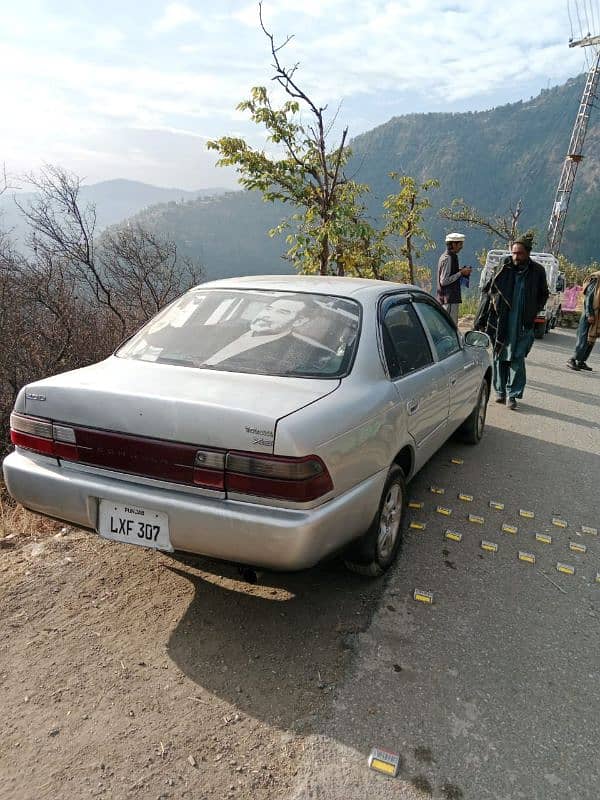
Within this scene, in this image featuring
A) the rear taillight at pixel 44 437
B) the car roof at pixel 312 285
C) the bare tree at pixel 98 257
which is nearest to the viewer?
the rear taillight at pixel 44 437

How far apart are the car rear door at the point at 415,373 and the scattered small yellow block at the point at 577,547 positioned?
108cm

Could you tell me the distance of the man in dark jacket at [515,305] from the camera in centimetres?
614

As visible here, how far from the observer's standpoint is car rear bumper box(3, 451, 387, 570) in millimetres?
2111

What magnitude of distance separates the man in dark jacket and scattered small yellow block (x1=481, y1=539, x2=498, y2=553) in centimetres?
354

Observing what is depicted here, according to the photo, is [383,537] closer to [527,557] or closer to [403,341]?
[527,557]

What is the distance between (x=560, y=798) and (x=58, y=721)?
5.96ft

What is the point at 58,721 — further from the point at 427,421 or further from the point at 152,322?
the point at 427,421

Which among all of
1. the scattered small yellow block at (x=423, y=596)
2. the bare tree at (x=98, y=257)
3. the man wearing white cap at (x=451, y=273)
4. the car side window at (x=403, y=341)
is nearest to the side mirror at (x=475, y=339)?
the car side window at (x=403, y=341)

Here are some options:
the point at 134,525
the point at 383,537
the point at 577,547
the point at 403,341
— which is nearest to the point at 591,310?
the point at 577,547

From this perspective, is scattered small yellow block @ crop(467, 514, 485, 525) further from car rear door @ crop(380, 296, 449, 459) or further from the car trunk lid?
the car trunk lid

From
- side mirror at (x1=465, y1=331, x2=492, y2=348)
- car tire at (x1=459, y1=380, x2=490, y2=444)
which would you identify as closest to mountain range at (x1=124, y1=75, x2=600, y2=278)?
car tire at (x1=459, y1=380, x2=490, y2=444)

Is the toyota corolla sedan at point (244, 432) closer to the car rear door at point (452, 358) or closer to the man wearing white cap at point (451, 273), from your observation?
the car rear door at point (452, 358)

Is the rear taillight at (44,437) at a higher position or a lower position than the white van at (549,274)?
higher

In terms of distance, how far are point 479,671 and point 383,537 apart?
2.58 feet
